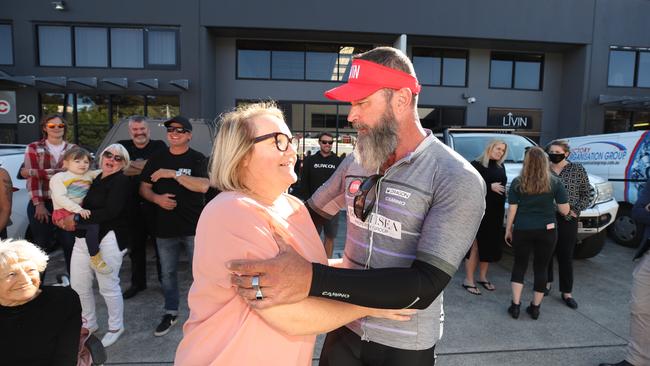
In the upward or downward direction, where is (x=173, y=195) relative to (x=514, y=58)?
downward

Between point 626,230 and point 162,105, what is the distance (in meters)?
14.2

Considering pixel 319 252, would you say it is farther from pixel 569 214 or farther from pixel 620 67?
pixel 620 67

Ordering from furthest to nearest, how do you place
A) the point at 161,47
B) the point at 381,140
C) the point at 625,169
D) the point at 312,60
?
the point at 312,60 < the point at 161,47 < the point at 625,169 < the point at 381,140

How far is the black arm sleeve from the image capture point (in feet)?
3.75

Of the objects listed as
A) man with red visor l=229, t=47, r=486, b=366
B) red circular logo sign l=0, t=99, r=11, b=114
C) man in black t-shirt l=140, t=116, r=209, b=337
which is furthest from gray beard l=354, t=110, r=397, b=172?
red circular logo sign l=0, t=99, r=11, b=114

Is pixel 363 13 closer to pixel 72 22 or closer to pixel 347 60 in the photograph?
pixel 347 60

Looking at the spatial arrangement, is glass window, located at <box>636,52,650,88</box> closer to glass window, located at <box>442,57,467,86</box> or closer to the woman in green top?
glass window, located at <box>442,57,467,86</box>

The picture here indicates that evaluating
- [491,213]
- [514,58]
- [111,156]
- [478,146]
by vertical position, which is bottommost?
[491,213]

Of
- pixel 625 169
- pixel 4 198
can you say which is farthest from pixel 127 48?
pixel 625 169

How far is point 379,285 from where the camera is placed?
3.83ft

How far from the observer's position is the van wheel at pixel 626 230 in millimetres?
6941

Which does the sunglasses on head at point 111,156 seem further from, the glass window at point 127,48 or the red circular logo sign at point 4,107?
the red circular logo sign at point 4,107

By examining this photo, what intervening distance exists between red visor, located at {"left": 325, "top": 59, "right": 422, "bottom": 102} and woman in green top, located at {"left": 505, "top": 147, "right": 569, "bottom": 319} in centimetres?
318

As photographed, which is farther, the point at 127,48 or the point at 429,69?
the point at 429,69
